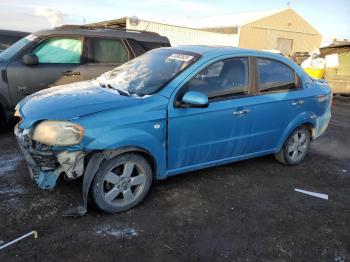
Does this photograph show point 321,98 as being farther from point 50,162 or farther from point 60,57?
point 60,57

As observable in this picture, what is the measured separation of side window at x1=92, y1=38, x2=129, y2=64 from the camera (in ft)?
20.6

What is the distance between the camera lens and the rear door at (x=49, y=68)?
18.1 feet

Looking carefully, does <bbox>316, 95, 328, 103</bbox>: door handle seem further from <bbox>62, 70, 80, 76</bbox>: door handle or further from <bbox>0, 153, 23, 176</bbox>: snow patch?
<bbox>0, 153, 23, 176</bbox>: snow patch

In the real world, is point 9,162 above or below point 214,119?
below

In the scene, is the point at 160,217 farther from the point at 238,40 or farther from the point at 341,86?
the point at 238,40

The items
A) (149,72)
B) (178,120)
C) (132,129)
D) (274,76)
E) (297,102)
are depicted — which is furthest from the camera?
(297,102)

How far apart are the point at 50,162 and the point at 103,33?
152 inches

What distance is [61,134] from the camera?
310 centimetres

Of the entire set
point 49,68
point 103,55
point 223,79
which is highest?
point 103,55

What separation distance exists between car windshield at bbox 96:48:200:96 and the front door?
0.28 meters

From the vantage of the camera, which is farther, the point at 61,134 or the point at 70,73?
the point at 70,73

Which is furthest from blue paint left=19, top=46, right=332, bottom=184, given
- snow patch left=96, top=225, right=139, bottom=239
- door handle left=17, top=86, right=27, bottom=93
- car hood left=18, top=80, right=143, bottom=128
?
door handle left=17, top=86, right=27, bottom=93

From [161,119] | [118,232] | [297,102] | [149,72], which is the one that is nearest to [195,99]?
[161,119]

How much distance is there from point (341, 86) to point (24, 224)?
12200 millimetres
